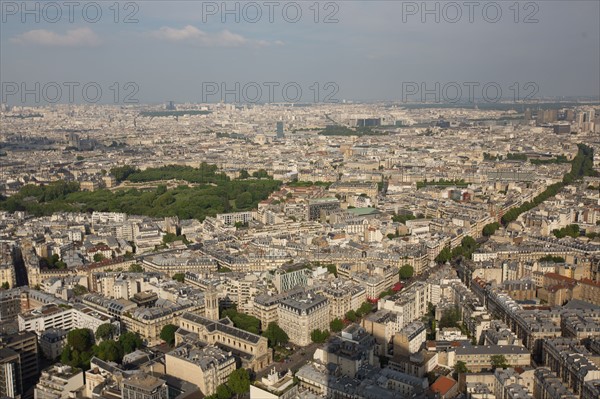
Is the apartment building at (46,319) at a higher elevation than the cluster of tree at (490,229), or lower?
lower

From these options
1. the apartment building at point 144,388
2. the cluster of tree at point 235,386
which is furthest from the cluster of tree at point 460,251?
the apartment building at point 144,388

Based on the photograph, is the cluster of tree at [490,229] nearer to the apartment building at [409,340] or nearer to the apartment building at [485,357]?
the apartment building at [409,340]

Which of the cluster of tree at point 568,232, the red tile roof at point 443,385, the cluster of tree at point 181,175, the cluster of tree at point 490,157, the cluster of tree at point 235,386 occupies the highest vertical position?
the cluster of tree at point 490,157

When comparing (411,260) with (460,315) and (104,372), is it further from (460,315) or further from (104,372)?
(104,372)

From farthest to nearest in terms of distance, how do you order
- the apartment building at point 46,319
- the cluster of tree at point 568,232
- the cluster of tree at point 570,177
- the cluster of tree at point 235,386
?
the cluster of tree at point 570,177 < the cluster of tree at point 568,232 < the apartment building at point 46,319 < the cluster of tree at point 235,386

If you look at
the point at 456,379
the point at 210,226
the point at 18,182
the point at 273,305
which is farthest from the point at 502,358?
the point at 18,182

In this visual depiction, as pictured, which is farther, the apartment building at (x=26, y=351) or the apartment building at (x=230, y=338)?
the apartment building at (x=230, y=338)

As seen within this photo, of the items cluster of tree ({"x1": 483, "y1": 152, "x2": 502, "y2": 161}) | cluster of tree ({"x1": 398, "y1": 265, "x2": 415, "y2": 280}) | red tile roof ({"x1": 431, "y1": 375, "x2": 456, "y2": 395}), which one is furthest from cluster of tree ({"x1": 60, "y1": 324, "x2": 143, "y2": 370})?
cluster of tree ({"x1": 483, "y1": 152, "x2": 502, "y2": 161})

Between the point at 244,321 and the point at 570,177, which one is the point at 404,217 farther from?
the point at 570,177
